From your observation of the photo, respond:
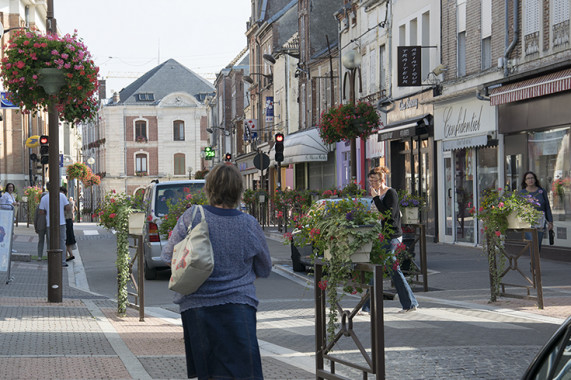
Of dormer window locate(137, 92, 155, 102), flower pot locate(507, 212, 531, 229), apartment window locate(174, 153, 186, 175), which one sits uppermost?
dormer window locate(137, 92, 155, 102)

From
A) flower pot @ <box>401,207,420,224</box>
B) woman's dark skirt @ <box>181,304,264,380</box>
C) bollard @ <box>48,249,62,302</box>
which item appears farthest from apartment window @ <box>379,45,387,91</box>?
woman's dark skirt @ <box>181,304,264,380</box>

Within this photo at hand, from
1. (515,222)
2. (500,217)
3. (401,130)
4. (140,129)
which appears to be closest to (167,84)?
(140,129)

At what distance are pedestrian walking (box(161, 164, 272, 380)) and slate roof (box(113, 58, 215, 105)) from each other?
301 feet

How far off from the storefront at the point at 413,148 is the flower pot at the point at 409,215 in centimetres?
1198

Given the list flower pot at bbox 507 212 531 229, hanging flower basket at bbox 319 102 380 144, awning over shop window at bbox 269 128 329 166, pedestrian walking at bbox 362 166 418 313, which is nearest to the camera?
pedestrian walking at bbox 362 166 418 313

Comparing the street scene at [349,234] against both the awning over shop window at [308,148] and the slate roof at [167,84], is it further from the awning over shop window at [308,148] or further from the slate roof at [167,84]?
the slate roof at [167,84]

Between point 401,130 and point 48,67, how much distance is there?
59.4 feet

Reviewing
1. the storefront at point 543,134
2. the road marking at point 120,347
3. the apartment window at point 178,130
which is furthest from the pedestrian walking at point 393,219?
the apartment window at point 178,130

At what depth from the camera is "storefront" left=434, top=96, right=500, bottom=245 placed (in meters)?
23.8

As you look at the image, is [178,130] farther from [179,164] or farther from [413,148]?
[413,148]

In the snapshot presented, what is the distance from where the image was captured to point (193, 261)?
510 centimetres

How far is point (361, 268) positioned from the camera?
6.53 metres

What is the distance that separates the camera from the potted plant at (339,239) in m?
6.84

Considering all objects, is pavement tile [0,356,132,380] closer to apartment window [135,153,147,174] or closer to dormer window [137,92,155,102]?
apartment window [135,153,147,174]
